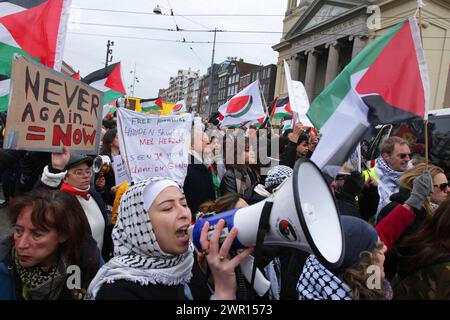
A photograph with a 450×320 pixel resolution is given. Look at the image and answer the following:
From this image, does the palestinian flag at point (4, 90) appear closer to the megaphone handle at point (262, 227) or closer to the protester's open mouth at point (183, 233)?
the protester's open mouth at point (183, 233)

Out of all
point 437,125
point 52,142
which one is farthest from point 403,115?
point 437,125

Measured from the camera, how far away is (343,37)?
1332 inches

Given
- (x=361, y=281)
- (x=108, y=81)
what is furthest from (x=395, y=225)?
(x=108, y=81)

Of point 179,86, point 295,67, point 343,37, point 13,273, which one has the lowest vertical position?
point 13,273

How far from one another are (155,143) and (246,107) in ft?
12.6

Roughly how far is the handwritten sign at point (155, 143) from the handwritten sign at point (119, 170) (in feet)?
0.41

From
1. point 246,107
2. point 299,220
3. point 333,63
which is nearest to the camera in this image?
point 299,220

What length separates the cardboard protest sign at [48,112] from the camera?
2316 millimetres

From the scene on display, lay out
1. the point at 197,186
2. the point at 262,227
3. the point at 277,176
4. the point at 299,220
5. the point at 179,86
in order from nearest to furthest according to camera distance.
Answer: the point at 299,220, the point at 262,227, the point at 277,176, the point at 197,186, the point at 179,86

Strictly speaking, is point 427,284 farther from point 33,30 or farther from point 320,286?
point 33,30

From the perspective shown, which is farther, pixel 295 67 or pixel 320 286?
pixel 295 67

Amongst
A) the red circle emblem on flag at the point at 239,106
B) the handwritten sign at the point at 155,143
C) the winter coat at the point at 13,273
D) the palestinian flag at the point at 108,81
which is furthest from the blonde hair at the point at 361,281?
the red circle emblem on flag at the point at 239,106

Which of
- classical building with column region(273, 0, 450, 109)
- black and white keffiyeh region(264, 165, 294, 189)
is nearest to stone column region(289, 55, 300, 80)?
classical building with column region(273, 0, 450, 109)

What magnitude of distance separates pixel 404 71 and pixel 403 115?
1.24 feet
